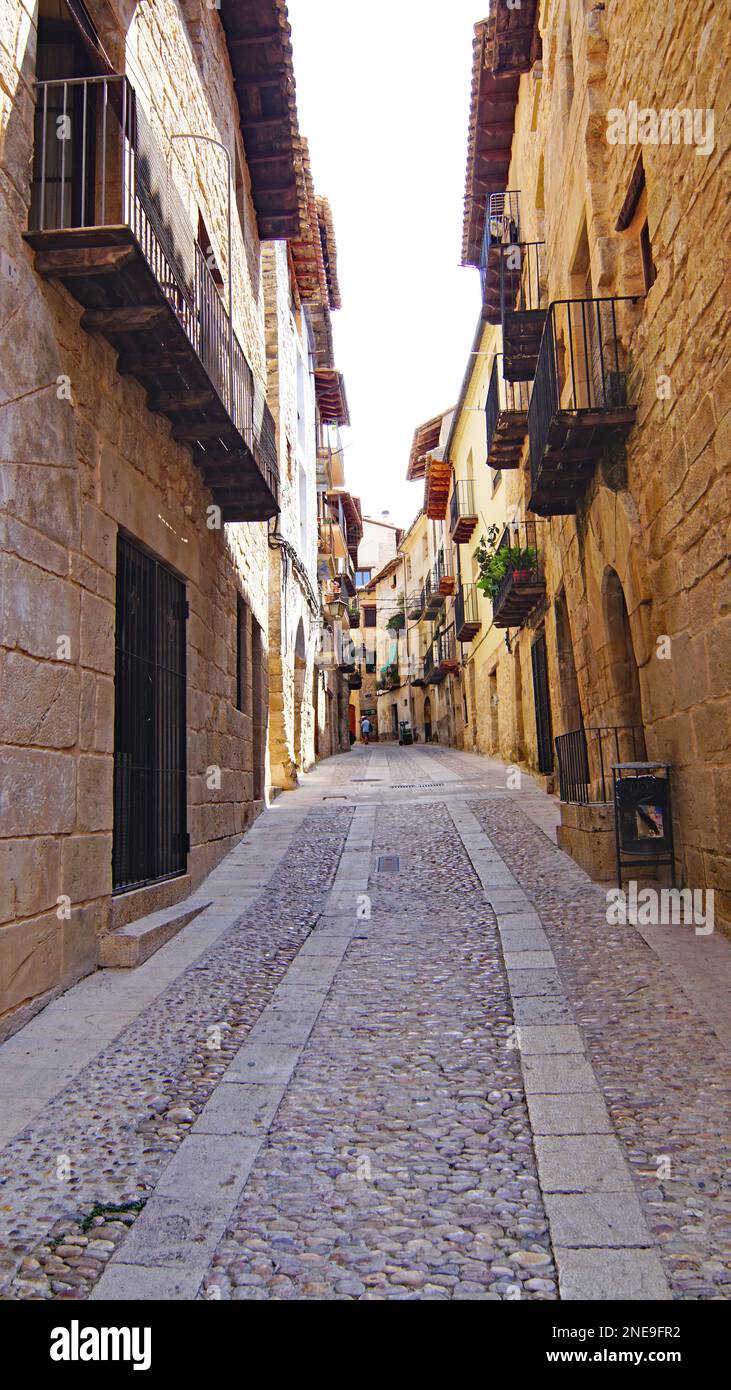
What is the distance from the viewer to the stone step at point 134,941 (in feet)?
17.1

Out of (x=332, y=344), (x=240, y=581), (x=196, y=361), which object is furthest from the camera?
(x=332, y=344)

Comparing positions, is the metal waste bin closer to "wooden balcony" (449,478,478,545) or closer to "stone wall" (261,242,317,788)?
"stone wall" (261,242,317,788)

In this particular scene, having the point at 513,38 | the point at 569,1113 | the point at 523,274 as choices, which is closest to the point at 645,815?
the point at 569,1113

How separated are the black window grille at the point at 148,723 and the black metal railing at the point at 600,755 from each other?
3.29 meters

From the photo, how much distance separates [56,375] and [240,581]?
5296 millimetres

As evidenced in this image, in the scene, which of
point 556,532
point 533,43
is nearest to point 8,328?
point 556,532

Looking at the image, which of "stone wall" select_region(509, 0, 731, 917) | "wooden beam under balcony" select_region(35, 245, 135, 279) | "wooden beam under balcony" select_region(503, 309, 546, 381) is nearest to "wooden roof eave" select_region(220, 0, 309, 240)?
"stone wall" select_region(509, 0, 731, 917)

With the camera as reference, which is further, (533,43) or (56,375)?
(533,43)

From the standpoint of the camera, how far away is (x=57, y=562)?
474 cm

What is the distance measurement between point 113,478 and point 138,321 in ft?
3.07

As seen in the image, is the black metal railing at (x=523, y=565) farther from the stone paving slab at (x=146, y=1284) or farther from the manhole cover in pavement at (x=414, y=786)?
the stone paving slab at (x=146, y=1284)

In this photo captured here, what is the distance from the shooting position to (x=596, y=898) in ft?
21.0

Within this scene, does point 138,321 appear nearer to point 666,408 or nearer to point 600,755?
point 666,408
